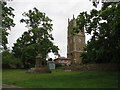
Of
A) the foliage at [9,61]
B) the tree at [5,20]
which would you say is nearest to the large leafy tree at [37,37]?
the foliage at [9,61]

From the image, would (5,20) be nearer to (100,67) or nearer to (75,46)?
(100,67)

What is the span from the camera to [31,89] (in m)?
10.1

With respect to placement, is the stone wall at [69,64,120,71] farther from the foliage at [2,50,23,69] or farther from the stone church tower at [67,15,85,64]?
the stone church tower at [67,15,85,64]

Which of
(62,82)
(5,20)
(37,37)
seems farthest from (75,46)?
(62,82)

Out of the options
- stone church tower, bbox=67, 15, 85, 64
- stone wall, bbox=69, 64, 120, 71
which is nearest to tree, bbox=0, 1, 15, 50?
stone wall, bbox=69, 64, 120, 71

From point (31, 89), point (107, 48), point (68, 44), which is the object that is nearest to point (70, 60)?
point (68, 44)

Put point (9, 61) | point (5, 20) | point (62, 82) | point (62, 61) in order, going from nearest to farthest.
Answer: point (62, 82) < point (5, 20) < point (9, 61) < point (62, 61)

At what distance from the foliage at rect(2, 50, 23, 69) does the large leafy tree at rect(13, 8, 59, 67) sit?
2.15 m

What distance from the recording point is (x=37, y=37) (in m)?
48.2

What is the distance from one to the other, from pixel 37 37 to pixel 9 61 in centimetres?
932

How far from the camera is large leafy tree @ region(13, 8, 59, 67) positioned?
153 feet

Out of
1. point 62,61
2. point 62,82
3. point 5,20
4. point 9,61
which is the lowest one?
point 62,82

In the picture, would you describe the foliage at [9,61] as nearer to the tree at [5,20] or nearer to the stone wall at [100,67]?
the stone wall at [100,67]

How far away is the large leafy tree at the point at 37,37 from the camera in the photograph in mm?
46688
